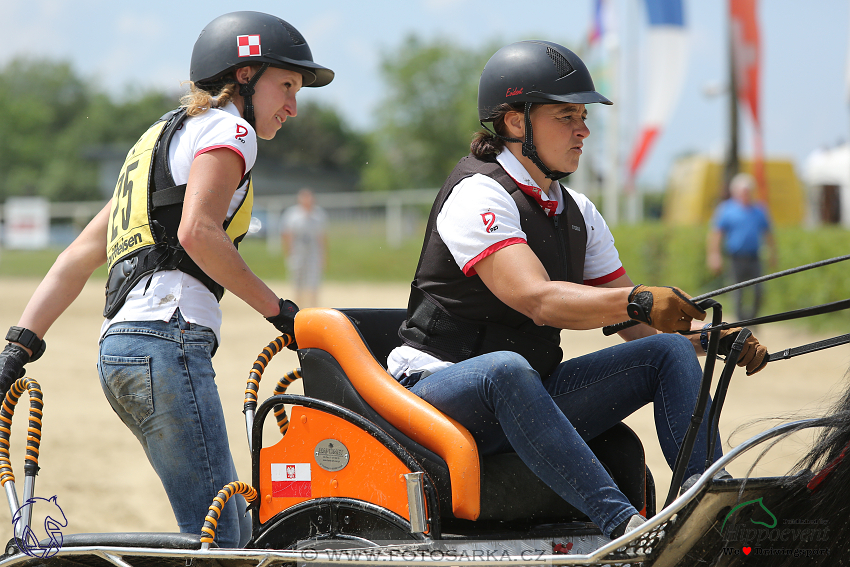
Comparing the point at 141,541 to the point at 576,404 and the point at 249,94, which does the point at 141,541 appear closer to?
the point at 576,404

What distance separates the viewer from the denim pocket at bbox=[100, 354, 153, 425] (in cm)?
239

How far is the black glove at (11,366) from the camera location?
2598 millimetres

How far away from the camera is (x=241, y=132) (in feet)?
8.07

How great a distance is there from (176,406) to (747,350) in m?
1.65

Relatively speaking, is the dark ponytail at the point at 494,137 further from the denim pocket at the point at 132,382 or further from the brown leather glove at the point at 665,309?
the denim pocket at the point at 132,382

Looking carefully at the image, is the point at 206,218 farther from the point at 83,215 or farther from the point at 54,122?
the point at 54,122

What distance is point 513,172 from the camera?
→ 8.37ft

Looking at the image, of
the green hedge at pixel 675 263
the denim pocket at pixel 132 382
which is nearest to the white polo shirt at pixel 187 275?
the denim pocket at pixel 132 382

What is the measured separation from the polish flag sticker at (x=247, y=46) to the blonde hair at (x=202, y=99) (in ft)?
0.39

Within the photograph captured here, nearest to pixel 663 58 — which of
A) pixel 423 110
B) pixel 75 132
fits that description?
pixel 423 110

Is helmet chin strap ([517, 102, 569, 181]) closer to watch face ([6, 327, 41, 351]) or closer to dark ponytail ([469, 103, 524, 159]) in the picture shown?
dark ponytail ([469, 103, 524, 159])

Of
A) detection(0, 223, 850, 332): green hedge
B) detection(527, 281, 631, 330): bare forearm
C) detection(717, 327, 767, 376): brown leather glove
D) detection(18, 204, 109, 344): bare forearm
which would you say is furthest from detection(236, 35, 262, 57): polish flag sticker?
detection(0, 223, 850, 332): green hedge

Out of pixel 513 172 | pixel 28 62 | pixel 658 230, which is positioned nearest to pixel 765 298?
pixel 658 230

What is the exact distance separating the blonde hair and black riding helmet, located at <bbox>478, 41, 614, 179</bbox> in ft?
2.82
